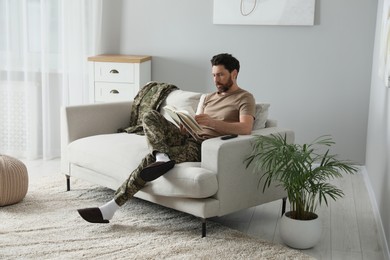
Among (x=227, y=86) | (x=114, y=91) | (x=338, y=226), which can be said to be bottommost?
(x=338, y=226)

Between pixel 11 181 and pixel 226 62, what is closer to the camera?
pixel 226 62

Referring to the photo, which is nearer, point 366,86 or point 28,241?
point 28,241

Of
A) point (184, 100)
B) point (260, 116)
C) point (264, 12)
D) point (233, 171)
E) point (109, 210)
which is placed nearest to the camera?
point (233, 171)

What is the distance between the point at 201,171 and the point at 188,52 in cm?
214

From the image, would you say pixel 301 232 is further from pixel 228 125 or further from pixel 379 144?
pixel 379 144

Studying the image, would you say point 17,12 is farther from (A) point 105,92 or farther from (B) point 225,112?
(B) point 225,112

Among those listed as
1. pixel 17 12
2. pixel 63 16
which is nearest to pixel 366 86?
pixel 63 16

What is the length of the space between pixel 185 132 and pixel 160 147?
241mm

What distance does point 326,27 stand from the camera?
506cm

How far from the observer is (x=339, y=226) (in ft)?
12.9

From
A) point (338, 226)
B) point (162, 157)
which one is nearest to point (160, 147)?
point (162, 157)

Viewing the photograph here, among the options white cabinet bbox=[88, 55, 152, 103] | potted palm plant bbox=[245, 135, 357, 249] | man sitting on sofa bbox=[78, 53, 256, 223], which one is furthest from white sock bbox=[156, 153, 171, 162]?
white cabinet bbox=[88, 55, 152, 103]

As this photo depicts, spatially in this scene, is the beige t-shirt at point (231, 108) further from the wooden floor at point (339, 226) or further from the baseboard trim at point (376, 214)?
the baseboard trim at point (376, 214)

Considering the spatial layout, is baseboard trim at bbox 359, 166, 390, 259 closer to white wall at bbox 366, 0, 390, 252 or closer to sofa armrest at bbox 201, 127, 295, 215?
white wall at bbox 366, 0, 390, 252
